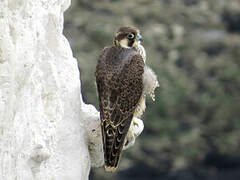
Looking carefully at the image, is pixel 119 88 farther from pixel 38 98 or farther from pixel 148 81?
pixel 38 98

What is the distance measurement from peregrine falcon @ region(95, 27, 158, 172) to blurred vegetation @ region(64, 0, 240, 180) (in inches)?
497

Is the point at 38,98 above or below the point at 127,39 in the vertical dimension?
above

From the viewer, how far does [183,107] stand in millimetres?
21141

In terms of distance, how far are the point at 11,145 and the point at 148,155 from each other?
51.1 feet

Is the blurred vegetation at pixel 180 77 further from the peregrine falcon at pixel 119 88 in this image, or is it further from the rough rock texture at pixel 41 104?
the rough rock texture at pixel 41 104

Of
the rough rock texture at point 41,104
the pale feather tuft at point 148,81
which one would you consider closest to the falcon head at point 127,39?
the pale feather tuft at point 148,81

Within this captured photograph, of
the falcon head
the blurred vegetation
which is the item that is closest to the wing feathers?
the falcon head

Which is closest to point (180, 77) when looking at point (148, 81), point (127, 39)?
point (127, 39)

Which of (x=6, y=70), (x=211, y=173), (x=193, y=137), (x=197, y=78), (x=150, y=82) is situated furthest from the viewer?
(x=197, y=78)

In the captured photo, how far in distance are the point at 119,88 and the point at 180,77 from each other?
57.4 feet

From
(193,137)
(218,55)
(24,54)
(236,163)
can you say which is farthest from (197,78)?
(24,54)

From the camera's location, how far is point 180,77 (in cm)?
2194

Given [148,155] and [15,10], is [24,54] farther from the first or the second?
[148,155]

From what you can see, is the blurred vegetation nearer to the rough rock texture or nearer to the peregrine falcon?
the peregrine falcon
